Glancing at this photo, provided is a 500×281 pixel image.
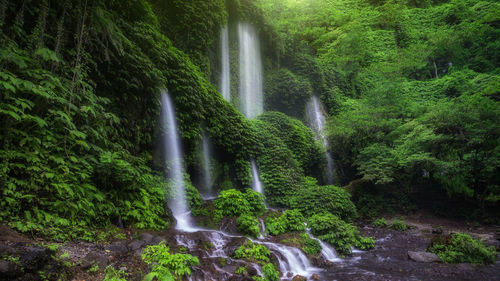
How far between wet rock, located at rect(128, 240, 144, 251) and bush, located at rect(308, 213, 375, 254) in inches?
298

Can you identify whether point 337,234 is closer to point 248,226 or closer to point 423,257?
point 423,257

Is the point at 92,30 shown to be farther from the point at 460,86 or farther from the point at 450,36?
the point at 450,36

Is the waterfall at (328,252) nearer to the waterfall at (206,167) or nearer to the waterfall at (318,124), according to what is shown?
the waterfall at (206,167)

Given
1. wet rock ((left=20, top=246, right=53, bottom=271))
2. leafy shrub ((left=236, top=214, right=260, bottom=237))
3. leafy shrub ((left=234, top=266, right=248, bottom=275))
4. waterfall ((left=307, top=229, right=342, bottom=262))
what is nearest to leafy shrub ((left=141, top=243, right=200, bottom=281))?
leafy shrub ((left=234, top=266, right=248, bottom=275))

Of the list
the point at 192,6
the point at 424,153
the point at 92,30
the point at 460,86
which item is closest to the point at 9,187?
the point at 92,30

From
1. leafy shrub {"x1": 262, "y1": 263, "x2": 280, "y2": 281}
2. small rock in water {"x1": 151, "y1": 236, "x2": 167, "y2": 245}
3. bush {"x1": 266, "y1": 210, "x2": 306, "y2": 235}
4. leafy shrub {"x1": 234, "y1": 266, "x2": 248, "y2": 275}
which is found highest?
small rock in water {"x1": 151, "y1": 236, "x2": 167, "y2": 245}

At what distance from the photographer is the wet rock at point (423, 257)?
27.3 ft

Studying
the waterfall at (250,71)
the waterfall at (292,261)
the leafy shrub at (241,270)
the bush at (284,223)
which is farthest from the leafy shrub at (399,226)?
the leafy shrub at (241,270)

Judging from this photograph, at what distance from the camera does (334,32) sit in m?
27.0

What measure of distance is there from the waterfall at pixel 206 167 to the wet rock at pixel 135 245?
662 cm

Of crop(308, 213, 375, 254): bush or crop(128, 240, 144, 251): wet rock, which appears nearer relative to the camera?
crop(128, 240, 144, 251): wet rock

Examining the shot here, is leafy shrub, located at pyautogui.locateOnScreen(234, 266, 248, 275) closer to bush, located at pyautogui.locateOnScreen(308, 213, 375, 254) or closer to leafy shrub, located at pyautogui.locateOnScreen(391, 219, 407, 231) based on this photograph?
bush, located at pyautogui.locateOnScreen(308, 213, 375, 254)

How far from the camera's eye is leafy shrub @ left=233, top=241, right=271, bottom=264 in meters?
6.50

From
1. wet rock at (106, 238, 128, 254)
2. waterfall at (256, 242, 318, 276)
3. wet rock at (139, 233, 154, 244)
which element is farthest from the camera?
waterfall at (256, 242, 318, 276)
